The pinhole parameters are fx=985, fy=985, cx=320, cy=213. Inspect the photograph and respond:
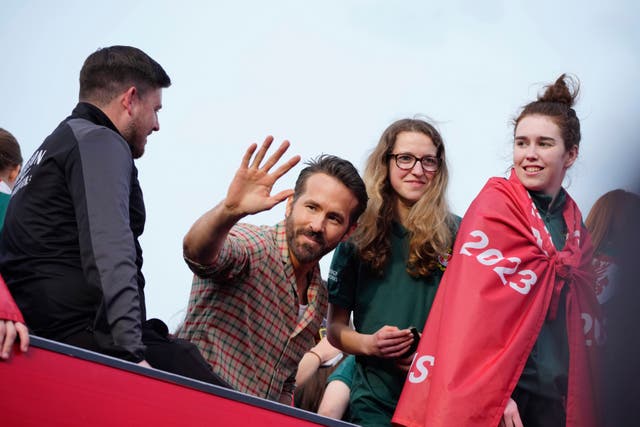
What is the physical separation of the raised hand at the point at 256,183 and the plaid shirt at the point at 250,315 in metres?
0.18

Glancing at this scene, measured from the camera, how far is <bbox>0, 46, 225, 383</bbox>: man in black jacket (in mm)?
2811

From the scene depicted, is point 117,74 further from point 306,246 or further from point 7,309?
point 7,309

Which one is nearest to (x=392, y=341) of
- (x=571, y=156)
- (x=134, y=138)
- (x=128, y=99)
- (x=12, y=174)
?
(x=571, y=156)

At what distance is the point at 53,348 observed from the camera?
2486 millimetres

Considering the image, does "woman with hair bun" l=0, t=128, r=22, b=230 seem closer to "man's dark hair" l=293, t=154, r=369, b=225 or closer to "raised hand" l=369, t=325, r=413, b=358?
"man's dark hair" l=293, t=154, r=369, b=225

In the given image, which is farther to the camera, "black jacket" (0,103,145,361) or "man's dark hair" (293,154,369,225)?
"man's dark hair" (293,154,369,225)

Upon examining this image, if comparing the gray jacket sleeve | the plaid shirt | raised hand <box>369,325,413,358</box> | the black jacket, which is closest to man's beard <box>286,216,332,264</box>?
the plaid shirt

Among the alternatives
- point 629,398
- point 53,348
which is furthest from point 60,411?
point 629,398

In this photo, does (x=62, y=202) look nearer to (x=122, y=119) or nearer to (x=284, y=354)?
(x=122, y=119)

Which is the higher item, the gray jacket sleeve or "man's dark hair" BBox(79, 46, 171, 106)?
"man's dark hair" BBox(79, 46, 171, 106)

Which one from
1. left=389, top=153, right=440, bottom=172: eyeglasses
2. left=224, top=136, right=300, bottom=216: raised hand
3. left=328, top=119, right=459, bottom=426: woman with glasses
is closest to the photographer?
left=224, top=136, right=300, bottom=216: raised hand

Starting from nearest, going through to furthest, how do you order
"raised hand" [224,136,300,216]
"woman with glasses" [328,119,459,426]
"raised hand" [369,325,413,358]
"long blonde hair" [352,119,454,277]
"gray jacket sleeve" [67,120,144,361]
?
"gray jacket sleeve" [67,120,144,361]
"raised hand" [224,136,300,216]
"raised hand" [369,325,413,358]
"woman with glasses" [328,119,459,426]
"long blonde hair" [352,119,454,277]

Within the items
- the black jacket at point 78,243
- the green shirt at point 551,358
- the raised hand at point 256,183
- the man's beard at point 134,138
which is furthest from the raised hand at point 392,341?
the man's beard at point 134,138

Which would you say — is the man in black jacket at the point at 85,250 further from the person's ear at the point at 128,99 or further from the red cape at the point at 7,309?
the red cape at the point at 7,309
